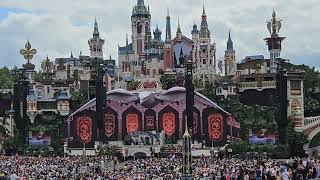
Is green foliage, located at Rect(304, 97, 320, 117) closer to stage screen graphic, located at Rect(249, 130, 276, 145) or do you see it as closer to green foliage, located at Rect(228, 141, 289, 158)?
stage screen graphic, located at Rect(249, 130, 276, 145)

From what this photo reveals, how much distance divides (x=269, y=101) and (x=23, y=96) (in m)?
19.4

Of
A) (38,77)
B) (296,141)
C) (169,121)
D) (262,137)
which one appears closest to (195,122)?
(169,121)

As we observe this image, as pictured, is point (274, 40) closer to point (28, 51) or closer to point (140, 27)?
point (28, 51)

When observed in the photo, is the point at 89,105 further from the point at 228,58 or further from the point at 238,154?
the point at 228,58

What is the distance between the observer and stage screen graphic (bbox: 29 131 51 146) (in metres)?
54.8

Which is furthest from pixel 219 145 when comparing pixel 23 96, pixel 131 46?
pixel 131 46

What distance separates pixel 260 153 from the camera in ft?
153

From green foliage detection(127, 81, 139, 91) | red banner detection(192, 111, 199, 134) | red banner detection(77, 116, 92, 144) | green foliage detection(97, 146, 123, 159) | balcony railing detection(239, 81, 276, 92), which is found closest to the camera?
green foliage detection(97, 146, 123, 159)

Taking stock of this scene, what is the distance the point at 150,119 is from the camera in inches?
2112

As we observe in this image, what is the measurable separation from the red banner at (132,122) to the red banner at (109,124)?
3.51ft

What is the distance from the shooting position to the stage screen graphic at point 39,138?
54.8 meters

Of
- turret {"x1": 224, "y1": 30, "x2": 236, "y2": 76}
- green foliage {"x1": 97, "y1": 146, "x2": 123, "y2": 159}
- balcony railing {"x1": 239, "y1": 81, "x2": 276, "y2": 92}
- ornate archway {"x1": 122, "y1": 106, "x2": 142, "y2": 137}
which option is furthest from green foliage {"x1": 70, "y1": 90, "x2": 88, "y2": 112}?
turret {"x1": 224, "y1": 30, "x2": 236, "y2": 76}

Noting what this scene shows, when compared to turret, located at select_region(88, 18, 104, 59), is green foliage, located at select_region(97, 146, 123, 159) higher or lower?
lower

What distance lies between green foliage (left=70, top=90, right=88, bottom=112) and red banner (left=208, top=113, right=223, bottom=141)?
1148cm
